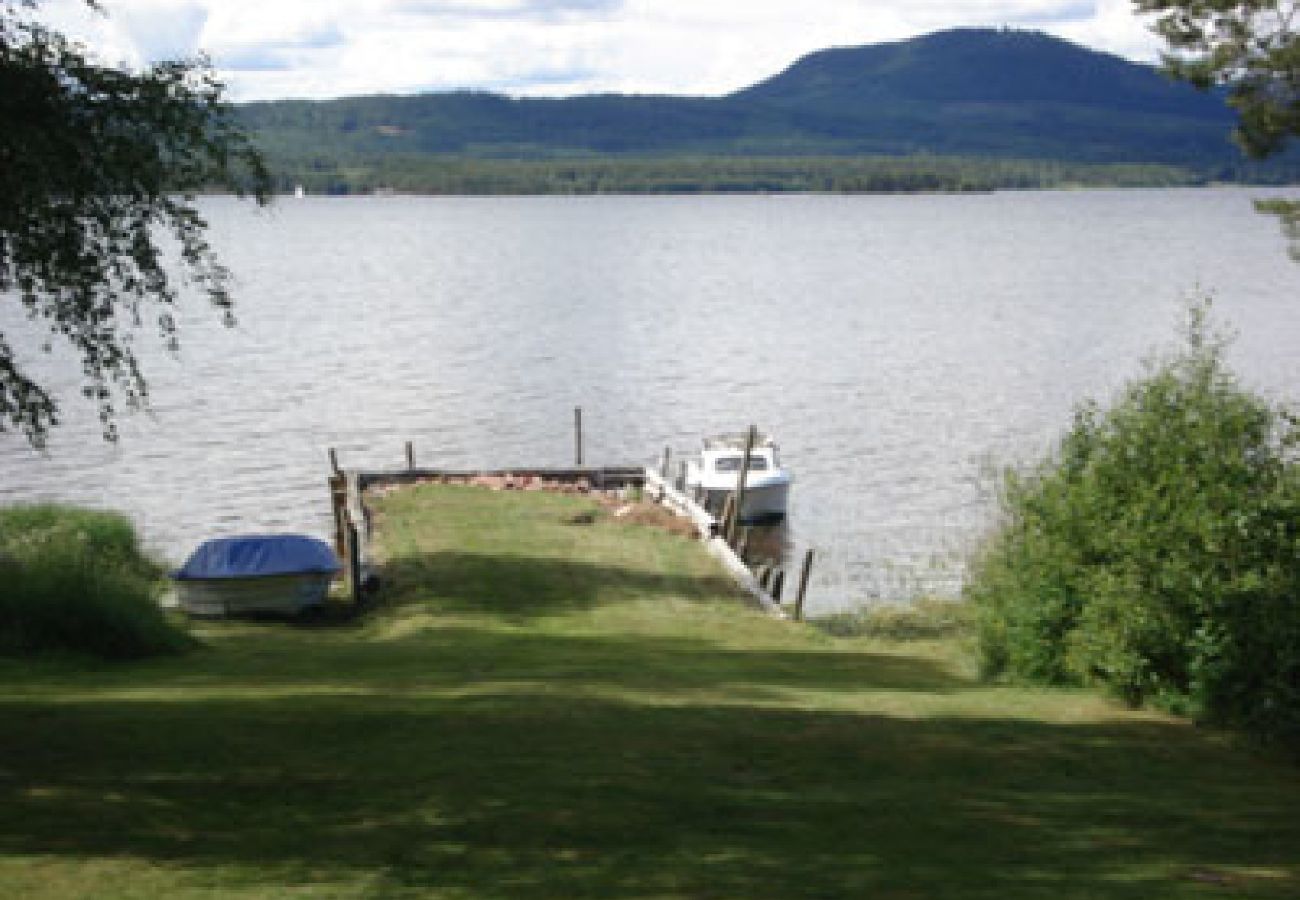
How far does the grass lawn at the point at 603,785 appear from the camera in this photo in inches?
438

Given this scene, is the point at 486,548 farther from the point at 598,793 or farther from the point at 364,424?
the point at 364,424

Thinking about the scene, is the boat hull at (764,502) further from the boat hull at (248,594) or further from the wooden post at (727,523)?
the boat hull at (248,594)

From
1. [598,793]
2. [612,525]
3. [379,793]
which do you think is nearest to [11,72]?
[379,793]

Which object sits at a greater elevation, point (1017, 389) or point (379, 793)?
point (379, 793)

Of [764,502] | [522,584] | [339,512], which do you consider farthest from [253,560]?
[764,502]

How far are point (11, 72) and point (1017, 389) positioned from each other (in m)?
59.9

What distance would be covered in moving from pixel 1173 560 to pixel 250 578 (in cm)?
1842

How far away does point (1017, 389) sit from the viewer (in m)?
69.9

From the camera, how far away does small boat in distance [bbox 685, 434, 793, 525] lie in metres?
46.4

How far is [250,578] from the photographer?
29766 millimetres

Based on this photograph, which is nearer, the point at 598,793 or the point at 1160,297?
the point at 598,793

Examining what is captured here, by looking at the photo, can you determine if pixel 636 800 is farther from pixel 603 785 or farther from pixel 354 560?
pixel 354 560

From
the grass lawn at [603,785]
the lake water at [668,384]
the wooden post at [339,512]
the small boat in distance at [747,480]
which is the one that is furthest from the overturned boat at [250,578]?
the small boat in distance at [747,480]

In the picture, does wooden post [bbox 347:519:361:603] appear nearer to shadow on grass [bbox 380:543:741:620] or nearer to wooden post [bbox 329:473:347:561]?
shadow on grass [bbox 380:543:741:620]
